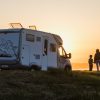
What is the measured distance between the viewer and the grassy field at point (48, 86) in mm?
15969

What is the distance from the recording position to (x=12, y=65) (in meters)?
24.6

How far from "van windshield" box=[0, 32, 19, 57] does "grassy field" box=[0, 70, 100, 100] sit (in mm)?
2966

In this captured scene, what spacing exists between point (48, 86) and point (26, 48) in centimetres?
609

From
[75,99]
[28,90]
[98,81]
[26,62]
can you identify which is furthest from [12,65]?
[75,99]

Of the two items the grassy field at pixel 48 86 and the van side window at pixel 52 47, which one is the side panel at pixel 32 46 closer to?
the van side window at pixel 52 47

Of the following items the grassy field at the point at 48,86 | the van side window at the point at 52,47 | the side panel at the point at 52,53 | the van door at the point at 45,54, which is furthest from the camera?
the van side window at the point at 52,47

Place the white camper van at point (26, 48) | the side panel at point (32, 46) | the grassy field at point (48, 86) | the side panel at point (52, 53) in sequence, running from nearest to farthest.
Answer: the grassy field at point (48, 86), the white camper van at point (26, 48), the side panel at point (32, 46), the side panel at point (52, 53)

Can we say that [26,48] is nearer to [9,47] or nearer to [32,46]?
[32,46]

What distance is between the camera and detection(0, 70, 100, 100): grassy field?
15969 millimetres

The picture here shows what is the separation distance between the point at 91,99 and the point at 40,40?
34.5ft

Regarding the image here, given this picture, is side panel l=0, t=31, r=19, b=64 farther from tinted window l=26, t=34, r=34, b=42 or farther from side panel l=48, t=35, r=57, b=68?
side panel l=48, t=35, r=57, b=68

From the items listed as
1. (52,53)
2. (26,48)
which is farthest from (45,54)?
(26,48)

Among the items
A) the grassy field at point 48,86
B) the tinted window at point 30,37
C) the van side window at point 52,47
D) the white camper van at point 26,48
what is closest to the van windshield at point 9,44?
the white camper van at point 26,48

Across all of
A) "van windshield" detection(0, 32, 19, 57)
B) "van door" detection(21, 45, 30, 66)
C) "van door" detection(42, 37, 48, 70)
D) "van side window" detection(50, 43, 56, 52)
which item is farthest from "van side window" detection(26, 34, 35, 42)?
"van side window" detection(50, 43, 56, 52)
